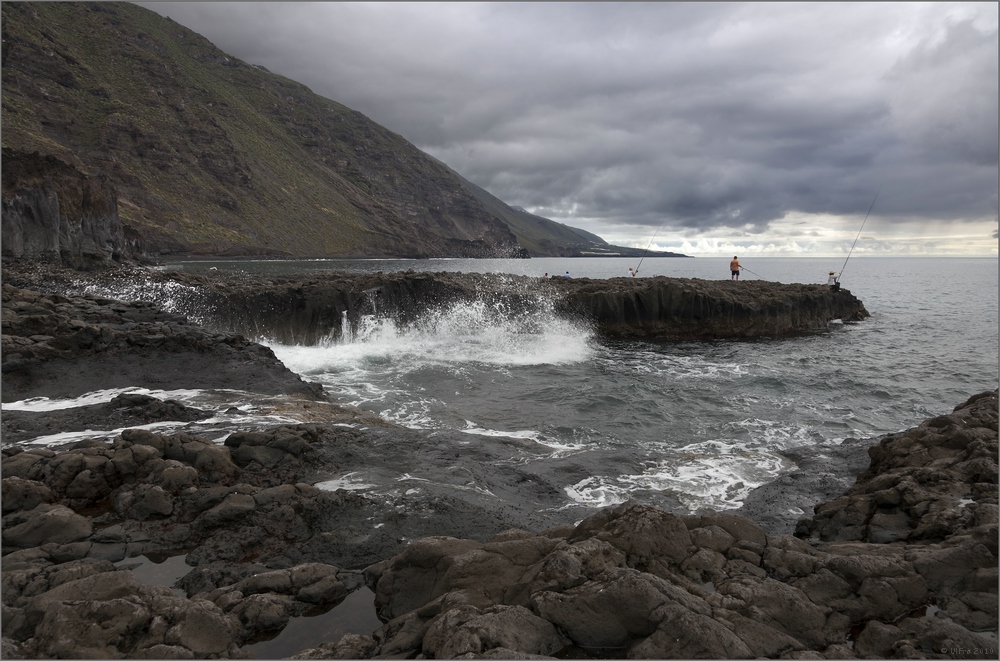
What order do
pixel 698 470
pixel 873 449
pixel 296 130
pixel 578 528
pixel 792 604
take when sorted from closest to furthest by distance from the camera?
pixel 792 604
pixel 578 528
pixel 873 449
pixel 698 470
pixel 296 130

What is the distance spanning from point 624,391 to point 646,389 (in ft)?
3.07

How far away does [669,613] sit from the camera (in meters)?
3.87

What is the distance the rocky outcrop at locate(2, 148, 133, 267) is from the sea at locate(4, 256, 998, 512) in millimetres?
17735

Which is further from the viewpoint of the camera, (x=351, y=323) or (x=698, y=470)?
(x=351, y=323)

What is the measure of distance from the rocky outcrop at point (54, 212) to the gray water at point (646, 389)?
2865cm

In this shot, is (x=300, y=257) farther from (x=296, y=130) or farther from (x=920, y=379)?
(x=920, y=379)

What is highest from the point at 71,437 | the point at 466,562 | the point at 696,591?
the point at 696,591

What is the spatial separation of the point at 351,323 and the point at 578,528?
20907 millimetres

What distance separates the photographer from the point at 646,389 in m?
17.5

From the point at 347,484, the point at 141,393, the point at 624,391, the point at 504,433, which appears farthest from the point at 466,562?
the point at 624,391

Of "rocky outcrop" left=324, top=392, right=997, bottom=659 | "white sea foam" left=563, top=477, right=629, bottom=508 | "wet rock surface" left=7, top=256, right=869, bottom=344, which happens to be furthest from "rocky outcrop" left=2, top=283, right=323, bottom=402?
"rocky outcrop" left=324, top=392, right=997, bottom=659

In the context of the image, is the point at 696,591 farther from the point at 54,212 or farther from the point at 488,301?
the point at 54,212

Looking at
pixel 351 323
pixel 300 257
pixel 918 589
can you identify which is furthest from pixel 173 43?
pixel 918 589

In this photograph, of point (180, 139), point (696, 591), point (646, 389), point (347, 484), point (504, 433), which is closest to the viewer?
point (696, 591)
